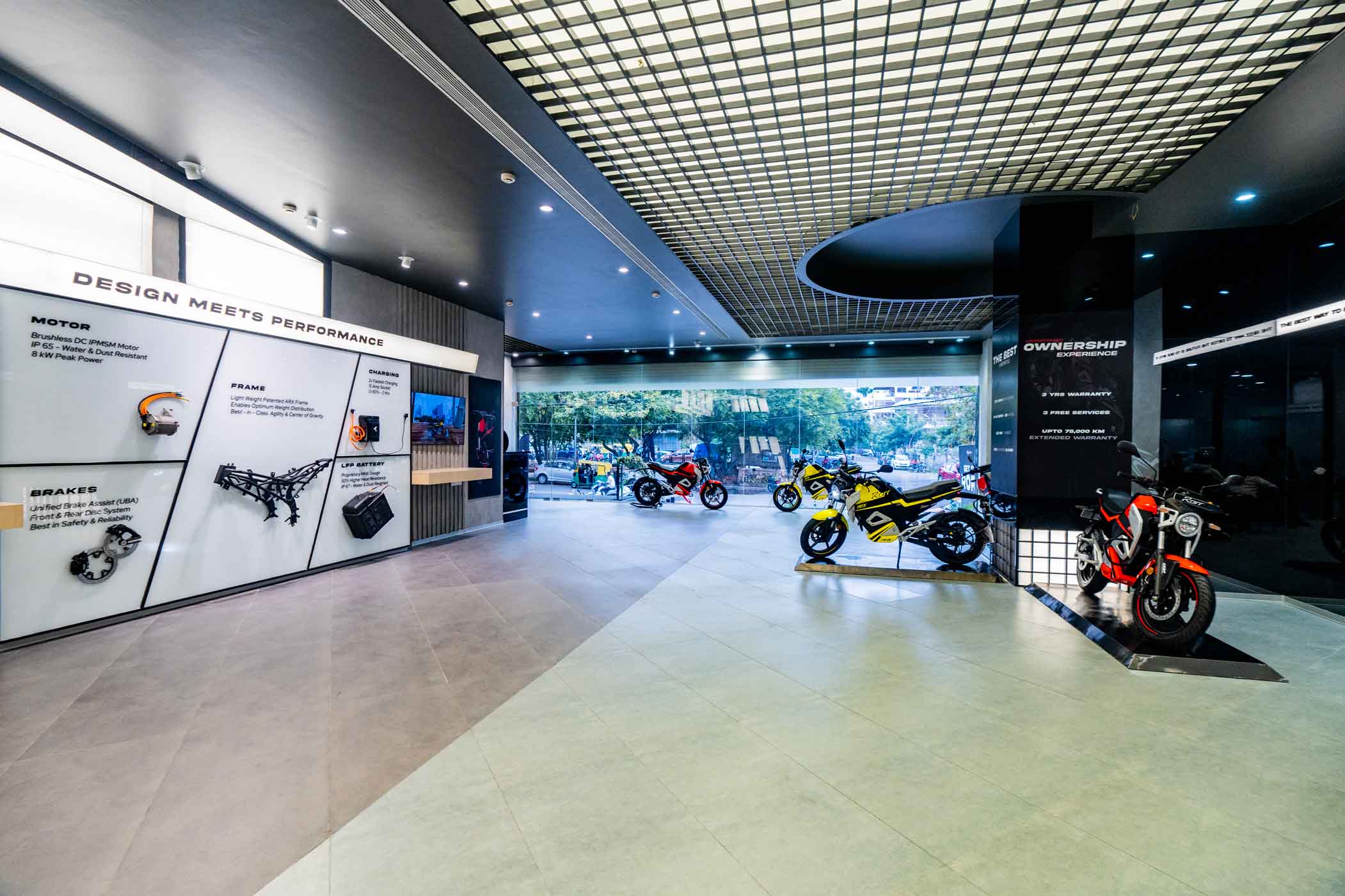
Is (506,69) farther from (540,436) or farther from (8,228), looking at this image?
(540,436)

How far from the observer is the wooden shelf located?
6770 millimetres

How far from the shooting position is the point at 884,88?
10.3 feet

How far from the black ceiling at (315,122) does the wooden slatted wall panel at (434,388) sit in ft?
2.74

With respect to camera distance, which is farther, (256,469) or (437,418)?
(437,418)

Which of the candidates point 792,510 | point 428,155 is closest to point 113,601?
point 428,155

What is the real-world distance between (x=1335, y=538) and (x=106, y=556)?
8.73m

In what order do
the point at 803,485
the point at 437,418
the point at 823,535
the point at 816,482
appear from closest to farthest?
1. the point at 823,535
2. the point at 437,418
3. the point at 816,482
4. the point at 803,485

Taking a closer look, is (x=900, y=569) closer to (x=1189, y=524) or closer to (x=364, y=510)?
(x=1189, y=524)

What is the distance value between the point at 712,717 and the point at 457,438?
19.9 feet

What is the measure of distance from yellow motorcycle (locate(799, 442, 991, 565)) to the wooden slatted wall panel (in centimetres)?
465

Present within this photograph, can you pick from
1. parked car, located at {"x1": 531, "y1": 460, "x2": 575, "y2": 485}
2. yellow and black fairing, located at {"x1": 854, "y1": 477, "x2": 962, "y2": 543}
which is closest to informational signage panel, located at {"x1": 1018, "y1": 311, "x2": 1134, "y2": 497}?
yellow and black fairing, located at {"x1": 854, "y1": 477, "x2": 962, "y2": 543}

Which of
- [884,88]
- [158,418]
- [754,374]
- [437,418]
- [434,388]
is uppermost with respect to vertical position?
[884,88]

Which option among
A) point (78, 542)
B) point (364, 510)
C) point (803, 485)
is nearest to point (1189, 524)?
point (803, 485)

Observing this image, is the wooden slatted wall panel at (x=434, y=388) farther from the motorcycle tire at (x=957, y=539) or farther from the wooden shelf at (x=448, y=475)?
the motorcycle tire at (x=957, y=539)
